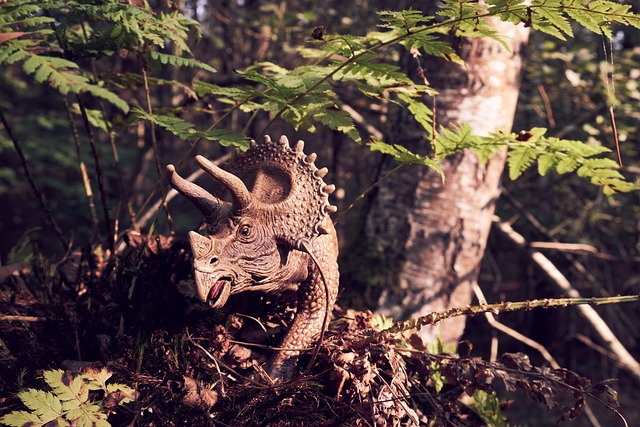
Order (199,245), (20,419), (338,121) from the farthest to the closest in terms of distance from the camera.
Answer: (338,121)
(199,245)
(20,419)

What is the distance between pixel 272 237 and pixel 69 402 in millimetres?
662

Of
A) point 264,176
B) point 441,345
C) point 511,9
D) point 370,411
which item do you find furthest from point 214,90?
point 441,345

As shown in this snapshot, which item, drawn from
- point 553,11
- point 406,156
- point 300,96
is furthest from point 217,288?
point 553,11

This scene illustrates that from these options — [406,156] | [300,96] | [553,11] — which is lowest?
[406,156]

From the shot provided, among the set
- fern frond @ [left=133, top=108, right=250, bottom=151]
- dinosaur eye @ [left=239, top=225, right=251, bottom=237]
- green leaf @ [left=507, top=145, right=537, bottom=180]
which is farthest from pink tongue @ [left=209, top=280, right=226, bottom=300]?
green leaf @ [left=507, top=145, right=537, bottom=180]

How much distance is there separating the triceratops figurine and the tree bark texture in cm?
95

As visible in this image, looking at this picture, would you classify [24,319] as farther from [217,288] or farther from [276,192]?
[276,192]

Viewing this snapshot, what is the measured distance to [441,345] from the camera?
215 centimetres

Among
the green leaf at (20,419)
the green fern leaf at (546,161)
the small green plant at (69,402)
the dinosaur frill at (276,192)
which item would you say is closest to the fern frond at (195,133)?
the dinosaur frill at (276,192)

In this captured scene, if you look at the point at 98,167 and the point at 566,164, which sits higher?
the point at 566,164

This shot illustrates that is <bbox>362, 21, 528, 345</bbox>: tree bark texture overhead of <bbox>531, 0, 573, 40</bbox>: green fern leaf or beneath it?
beneath

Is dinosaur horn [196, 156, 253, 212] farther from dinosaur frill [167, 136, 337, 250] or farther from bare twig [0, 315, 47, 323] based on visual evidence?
bare twig [0, 315, 47, 323]

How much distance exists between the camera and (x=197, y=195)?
1455mm

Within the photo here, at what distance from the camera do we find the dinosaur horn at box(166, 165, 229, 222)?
4.52ft
